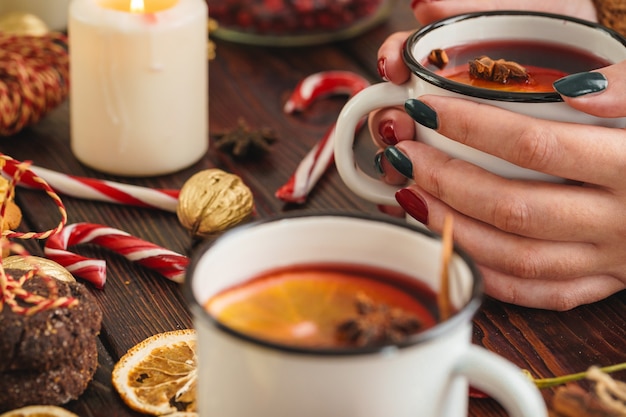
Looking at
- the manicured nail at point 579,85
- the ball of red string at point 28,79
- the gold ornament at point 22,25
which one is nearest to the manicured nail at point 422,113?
the manicured nail at point 579,85

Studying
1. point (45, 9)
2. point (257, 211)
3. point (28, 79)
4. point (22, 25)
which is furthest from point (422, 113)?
point (45, 9)

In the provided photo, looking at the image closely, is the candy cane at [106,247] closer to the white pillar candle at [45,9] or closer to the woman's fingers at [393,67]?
the woman's fingers at [393,67]

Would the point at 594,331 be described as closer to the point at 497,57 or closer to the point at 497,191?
the point at 497,191

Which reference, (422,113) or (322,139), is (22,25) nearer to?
(322,139)

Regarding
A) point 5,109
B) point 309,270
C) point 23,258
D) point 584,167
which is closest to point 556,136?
point 584,167

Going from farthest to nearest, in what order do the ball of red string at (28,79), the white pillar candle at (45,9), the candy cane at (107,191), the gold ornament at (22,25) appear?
the white pillar candle at (45,9)
the gold ornament at (22,25)
the ball of red string at (28,79)
the candy cane at (107,191)

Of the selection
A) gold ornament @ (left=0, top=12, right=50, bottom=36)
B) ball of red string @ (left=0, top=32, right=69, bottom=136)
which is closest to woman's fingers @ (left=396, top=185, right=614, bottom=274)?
ball of red string @ (left=0, top=32, right=69, bottom=136)
